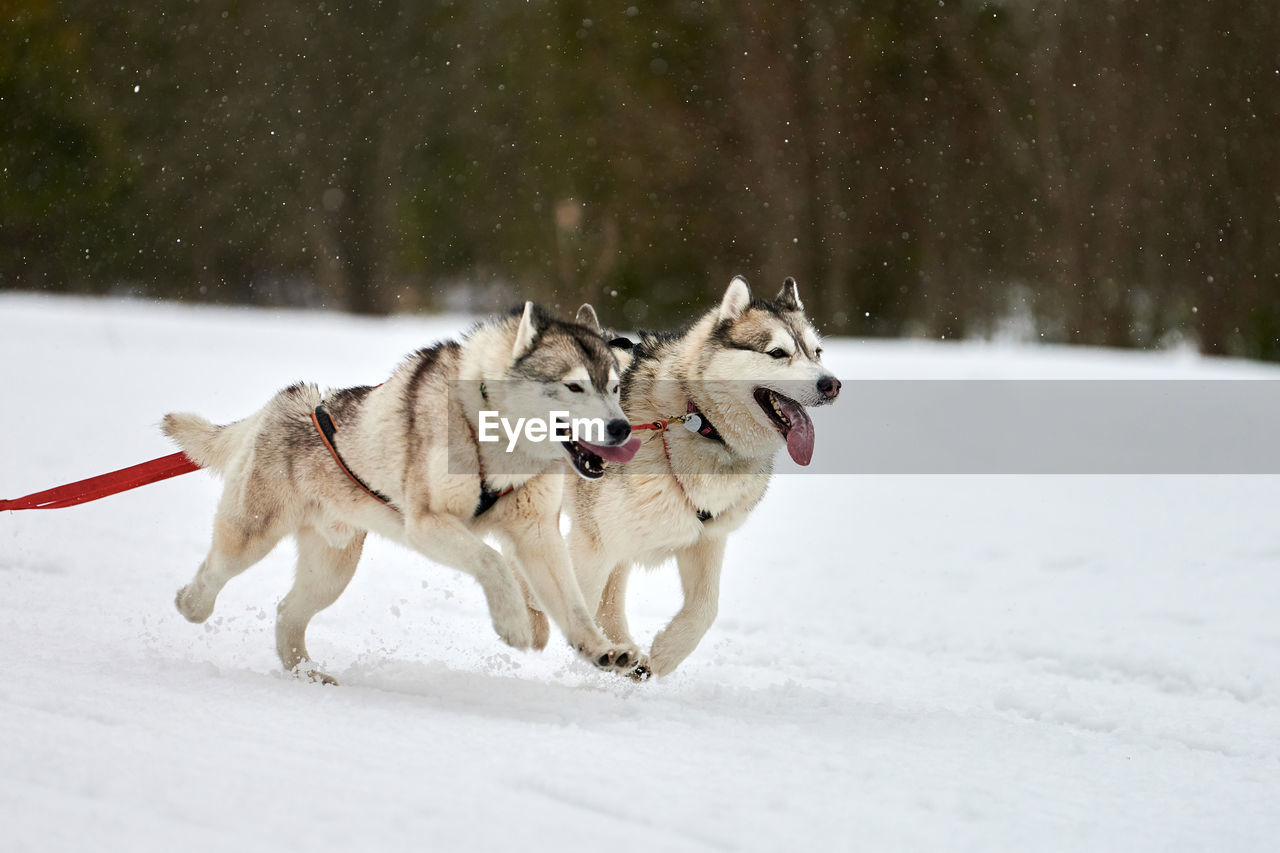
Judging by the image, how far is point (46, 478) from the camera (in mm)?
8914

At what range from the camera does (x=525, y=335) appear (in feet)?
14.3

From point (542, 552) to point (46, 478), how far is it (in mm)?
6150

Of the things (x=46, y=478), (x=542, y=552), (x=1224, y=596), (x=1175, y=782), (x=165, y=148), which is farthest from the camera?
(x=165, y=148)

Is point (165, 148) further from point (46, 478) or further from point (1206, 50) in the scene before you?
point (1206, 50)

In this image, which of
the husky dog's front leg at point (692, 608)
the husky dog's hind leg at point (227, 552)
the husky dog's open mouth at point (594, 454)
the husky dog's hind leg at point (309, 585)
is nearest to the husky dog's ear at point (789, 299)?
the husky dog's front leg at point (692, 608)

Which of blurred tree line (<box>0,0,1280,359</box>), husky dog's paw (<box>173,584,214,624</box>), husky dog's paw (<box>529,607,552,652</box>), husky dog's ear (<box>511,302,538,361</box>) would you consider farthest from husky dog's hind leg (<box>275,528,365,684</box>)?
blurred tree line (<box>0,0,1280,359</box>)

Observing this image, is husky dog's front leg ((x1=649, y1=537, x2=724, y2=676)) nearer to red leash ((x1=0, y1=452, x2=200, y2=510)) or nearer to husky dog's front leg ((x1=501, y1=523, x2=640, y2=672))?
husky dog's front leg ((x1=501, y1=523, x2=640, y2=672))

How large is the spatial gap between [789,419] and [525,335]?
4.01 feet

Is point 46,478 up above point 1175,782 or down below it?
below

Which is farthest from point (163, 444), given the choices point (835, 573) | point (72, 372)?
point (835, 573)

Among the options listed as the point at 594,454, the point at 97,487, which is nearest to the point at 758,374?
the point at 594,454

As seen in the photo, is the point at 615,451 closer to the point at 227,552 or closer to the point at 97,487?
the point at 227,552

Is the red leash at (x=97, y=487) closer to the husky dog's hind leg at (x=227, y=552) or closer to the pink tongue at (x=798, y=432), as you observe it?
the husky dog's hind leg at (x=227, y=552)
